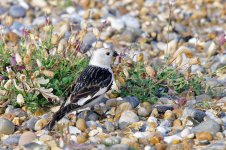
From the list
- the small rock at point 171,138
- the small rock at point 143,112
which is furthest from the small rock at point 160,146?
the small rock at point 143,112

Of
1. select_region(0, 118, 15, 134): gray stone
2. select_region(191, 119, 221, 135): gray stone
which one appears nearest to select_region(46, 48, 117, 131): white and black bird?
select_region(0, 118, 15, 134): gray stone

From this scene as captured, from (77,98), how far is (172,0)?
56.5 inches

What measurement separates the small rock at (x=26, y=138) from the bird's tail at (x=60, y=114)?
15 cm

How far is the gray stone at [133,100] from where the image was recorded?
6.43 metres

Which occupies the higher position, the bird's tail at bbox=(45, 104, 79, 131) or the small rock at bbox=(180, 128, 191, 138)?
the bird's tail at bbox=(45, 104, 79, 131)

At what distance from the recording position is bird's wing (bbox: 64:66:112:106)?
19.5ft

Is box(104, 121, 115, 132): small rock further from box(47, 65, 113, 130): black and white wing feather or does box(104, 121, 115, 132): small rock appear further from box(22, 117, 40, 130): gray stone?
box(22, 117, 40, 130): gray stone

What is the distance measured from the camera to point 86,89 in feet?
19.8

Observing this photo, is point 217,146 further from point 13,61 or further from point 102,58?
point 13,61

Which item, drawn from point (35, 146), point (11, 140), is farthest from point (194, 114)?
point (11, 140)

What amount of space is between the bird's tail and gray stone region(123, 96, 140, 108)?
74 cm

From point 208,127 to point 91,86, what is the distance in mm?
1081

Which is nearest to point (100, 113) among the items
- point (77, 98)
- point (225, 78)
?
point (77, 98)

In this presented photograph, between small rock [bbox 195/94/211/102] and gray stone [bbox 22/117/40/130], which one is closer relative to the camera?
gray stone [bbox 22/117/40/130]
